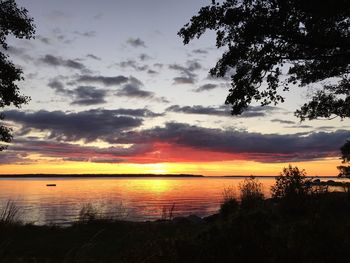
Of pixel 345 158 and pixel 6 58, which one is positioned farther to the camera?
pixel 345 158

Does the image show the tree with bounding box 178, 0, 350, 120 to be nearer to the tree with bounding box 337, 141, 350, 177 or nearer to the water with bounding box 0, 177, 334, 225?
the water with bounding box 0, 177, 334, 225

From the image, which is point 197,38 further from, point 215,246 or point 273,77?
point 215,246

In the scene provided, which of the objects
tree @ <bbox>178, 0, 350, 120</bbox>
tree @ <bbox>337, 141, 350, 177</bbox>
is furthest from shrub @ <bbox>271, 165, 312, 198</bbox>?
tree @ <bbox>337, 141, 350, 177</bbox>

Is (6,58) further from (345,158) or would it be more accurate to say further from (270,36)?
(345,158)

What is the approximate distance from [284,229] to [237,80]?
9564 mm

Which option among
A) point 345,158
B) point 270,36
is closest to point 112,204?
point 345,158

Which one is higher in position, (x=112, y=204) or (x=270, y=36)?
(x=270, y=36)

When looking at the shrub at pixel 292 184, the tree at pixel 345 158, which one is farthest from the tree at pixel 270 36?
the tree at pixel 345 158

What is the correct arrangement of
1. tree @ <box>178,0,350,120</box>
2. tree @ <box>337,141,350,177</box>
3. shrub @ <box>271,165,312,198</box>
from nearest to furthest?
1. tree @ <box>178,0,350,120</box>
2. shrub @ <box>271,165,312,198</box>
3. tree @ <box>337,141,350,177</box>

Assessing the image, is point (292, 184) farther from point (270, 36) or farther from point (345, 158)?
point (345, 158)

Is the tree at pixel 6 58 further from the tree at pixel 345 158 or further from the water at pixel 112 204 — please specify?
the tree at pixel 345 158

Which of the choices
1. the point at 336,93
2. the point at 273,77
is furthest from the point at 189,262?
the point at 336,93

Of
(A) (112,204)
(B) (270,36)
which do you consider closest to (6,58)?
(B) (270,36)


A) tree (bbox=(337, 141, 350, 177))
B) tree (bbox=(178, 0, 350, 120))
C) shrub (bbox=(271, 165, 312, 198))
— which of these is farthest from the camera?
tree (bbox=(337, 141, 350, 177))
